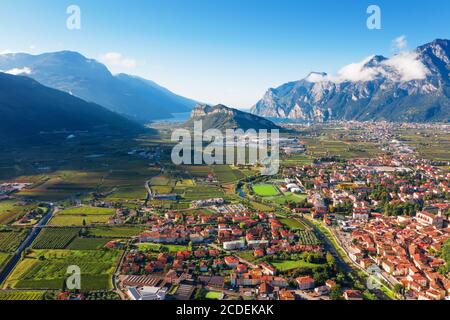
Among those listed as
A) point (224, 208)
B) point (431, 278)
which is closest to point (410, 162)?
point (224, 208)

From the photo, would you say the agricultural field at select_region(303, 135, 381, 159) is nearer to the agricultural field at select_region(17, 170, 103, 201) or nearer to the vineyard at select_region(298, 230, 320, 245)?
the agricultural field at select_region(17, 170, 103, 201)

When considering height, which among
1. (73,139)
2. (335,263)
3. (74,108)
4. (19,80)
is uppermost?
(19,80)

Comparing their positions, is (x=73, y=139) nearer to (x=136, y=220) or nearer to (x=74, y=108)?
(x=74, y=108)

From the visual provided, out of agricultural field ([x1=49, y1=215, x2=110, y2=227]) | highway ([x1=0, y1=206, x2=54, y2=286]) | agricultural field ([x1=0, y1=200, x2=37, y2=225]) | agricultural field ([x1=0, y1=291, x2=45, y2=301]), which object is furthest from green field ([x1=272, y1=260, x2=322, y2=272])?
agricultural field ([x1=0, y1=200, x2=37, y2=225])

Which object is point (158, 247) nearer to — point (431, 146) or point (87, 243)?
point (87, 243)

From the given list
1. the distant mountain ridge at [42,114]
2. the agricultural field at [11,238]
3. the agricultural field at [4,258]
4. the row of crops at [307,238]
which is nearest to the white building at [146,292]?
the agricultural field at [4,258]
